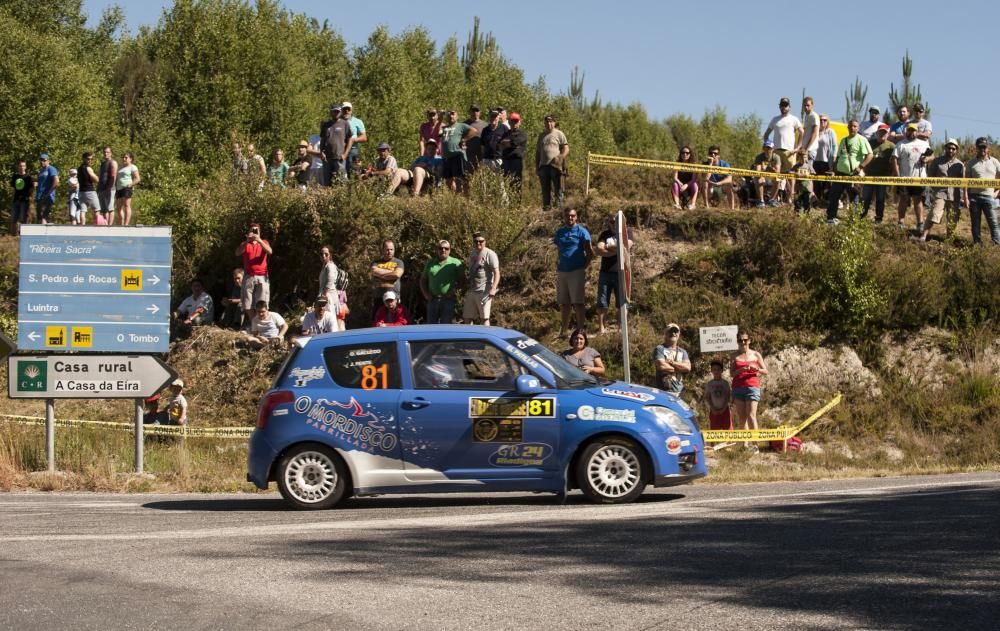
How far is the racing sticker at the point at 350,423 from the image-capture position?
45.0 feet

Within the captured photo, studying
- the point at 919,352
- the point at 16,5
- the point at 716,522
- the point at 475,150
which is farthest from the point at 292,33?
the point at 716,522

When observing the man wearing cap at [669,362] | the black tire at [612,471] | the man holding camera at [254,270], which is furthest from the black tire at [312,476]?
the man holding camera at [254,270]

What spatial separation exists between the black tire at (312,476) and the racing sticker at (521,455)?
5.04 feet

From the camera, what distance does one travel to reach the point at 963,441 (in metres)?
22.4

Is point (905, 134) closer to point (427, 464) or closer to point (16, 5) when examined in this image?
point (427, 464)

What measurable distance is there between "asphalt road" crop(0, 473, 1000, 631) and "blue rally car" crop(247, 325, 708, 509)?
0.37 m

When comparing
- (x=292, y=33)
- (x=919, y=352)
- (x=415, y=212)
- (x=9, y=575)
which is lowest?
(x=9, y=575)

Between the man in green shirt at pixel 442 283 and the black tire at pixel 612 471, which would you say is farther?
the man in green shirt at pixel 442 283

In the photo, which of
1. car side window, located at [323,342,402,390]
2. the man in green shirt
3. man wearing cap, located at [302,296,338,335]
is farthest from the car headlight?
the man in green shirt

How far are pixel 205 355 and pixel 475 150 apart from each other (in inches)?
264

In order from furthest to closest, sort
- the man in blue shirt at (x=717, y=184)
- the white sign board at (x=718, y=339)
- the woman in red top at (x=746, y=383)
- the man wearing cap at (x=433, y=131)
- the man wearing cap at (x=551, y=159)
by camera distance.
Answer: the man wearing cap at (x=433, y=131)
the man in blue shirt at (x=717, y=184)
the man wearing cap at (x=551, y=159)
the white sign board at (x=718, y=339)
the woman in red top at (x=746, y=383)

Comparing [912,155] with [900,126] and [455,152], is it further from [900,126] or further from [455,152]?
[455,152]

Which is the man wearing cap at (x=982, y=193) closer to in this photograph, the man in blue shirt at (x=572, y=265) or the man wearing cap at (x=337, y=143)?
the man in blue shirt at (x=572, y=265)

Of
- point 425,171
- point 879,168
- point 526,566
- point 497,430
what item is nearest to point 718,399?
point 879,168
